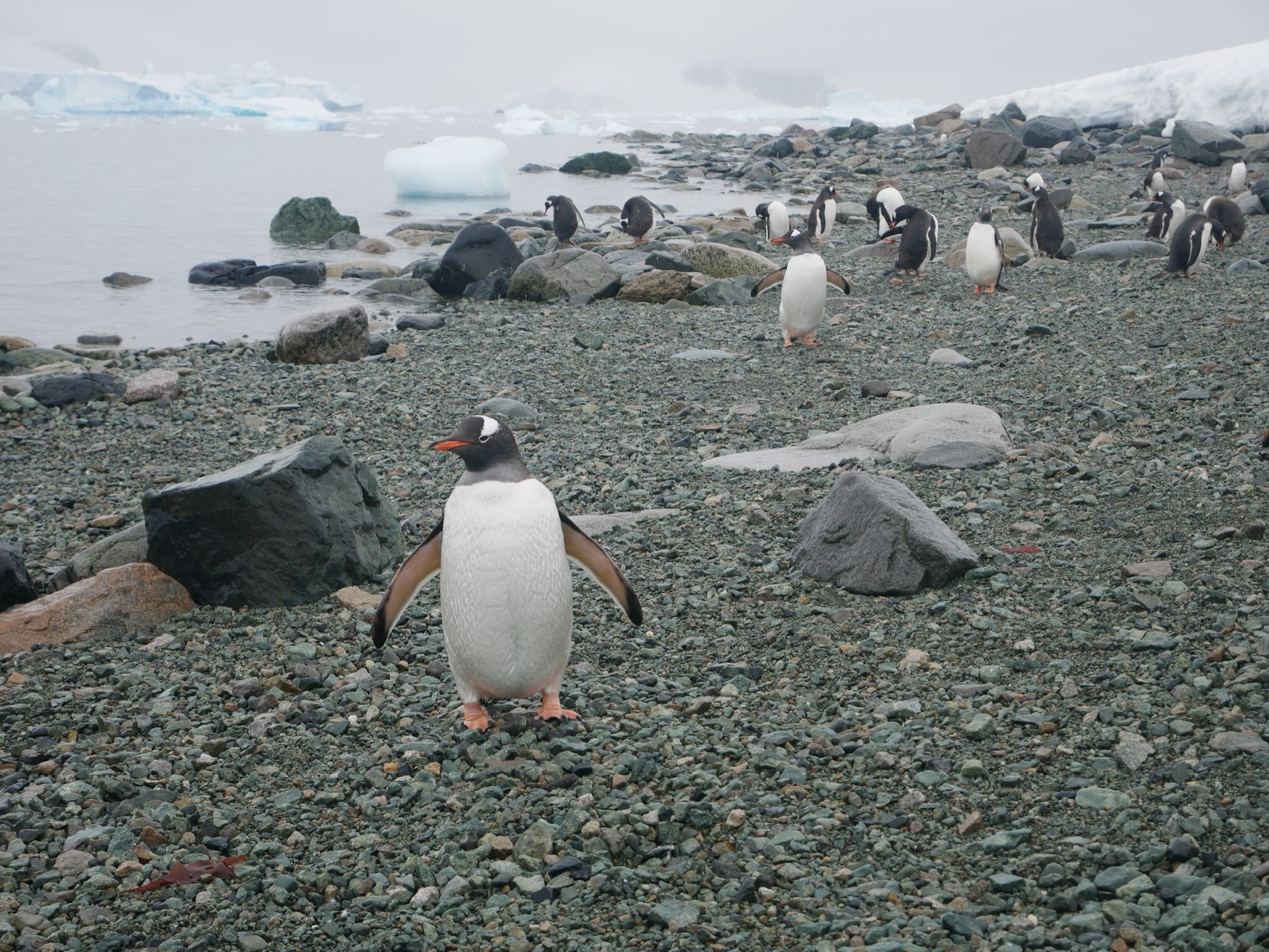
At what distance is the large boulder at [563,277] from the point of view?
1171 cm

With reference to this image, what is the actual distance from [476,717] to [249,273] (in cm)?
1410

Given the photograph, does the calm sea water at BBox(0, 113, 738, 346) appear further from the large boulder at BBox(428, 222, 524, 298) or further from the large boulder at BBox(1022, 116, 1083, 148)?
the large boulder at BBox(1022, 116, 1083, 148)

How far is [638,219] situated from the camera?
54.4ft

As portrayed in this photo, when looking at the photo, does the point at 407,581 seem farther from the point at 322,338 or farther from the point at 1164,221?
the point at 1164,221

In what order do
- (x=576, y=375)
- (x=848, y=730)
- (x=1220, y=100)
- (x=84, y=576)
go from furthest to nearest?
(x=1220, y=100)
(x=576, y=375)
(x=84, y=576)
(x=848, y=730)

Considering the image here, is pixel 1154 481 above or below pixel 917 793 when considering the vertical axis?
above

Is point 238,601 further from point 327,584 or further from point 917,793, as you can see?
point 917,793

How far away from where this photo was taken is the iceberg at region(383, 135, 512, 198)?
87.2ft

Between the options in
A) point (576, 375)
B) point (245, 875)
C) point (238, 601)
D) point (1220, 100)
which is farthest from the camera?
point (1220, 100)

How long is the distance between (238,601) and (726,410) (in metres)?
3.78

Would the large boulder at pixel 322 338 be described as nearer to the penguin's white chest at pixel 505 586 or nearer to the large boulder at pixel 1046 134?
the penguin's white chest at pixel 505 586

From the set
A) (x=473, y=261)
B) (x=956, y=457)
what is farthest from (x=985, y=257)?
(x=956, y=457)

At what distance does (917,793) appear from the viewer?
2811mm

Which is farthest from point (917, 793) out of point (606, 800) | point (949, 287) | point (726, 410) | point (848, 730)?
point (949, 287)
